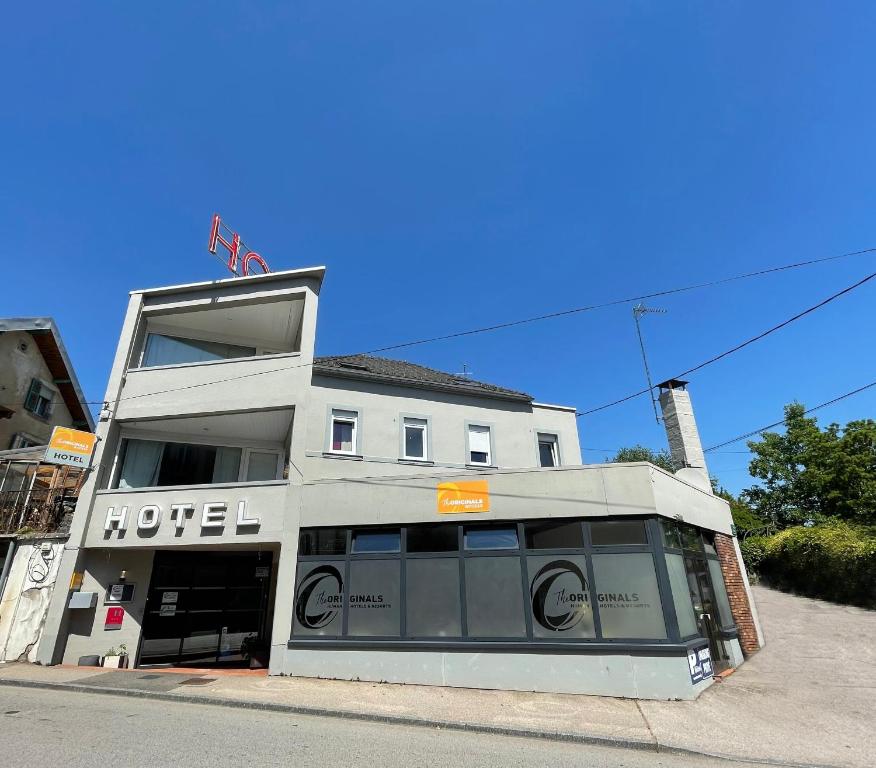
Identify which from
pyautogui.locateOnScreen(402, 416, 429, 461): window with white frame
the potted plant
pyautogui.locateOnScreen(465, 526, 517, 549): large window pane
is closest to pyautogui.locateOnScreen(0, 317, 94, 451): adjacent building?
the potted plant

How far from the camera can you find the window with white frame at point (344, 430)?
14.5 metres

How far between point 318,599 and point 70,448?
8.15m

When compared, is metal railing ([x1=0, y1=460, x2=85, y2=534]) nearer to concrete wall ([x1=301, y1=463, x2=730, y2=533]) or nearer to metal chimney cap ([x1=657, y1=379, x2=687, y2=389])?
concrete wall ([x1=301, y1=463, x2=730, y2=533])

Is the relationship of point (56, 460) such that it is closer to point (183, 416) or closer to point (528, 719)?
point (183, 416)

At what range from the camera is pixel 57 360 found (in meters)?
21.8

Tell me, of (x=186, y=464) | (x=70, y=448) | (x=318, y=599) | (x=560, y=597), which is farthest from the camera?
(x=186, y=464)

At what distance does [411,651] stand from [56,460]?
10.5m

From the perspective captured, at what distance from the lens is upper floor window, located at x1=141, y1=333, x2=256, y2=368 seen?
16078mm

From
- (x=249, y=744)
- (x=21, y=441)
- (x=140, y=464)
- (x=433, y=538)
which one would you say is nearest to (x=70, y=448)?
(x=140, y=464)

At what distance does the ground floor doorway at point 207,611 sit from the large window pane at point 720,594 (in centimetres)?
1222

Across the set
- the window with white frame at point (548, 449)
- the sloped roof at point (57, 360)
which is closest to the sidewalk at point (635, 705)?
the window with white frame at point (548, 449)

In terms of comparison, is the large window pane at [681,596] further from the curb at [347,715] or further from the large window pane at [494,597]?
the curb at [347,715]

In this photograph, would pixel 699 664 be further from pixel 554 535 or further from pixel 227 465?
pixel 227 465

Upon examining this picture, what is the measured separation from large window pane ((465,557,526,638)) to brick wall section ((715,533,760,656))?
658cm
